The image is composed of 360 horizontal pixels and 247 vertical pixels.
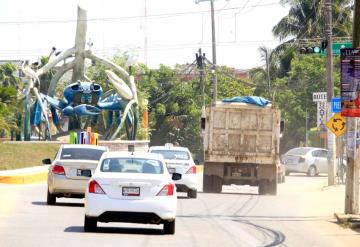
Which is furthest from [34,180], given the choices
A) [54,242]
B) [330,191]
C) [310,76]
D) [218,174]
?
[310,76]

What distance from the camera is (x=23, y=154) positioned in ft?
195

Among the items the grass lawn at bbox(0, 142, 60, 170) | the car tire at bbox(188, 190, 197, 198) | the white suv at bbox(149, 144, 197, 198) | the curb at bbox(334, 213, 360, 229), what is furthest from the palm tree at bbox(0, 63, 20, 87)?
the curb at bbox(334, 213, 360, 229)

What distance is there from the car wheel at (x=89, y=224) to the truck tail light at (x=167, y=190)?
1.22 meters

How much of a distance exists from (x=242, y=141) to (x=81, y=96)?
3231cm

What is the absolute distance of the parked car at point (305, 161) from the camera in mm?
57188

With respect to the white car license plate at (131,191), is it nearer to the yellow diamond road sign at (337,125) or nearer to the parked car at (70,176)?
the parked car at (70,176)

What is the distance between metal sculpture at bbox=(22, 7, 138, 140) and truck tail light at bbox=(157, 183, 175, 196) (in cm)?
4664

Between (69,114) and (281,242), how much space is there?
161 ft

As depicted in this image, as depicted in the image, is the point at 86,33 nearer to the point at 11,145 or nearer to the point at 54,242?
the point at 11,145

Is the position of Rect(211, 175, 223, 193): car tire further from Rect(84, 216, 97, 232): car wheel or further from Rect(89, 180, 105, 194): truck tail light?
Rect(89, 180, 105, 194): truck tail light

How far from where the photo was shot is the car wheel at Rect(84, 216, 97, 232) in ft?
59.9

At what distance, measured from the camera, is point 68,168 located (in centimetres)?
2558

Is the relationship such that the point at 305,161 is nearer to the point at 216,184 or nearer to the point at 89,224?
the point at 216,184

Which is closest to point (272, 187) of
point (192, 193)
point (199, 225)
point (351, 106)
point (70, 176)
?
point (192, 193)
